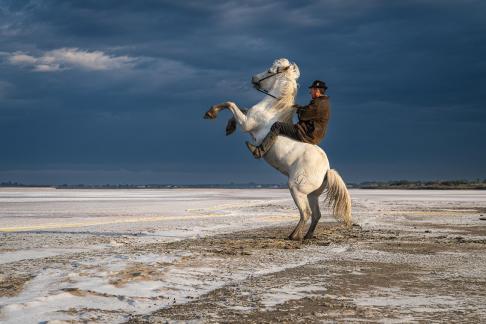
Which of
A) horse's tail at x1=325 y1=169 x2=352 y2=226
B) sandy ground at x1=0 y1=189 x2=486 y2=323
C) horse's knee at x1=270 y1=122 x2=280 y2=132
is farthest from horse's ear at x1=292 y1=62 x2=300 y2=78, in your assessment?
sandy ground at x1=0 y1=189 x2=486 y2=323

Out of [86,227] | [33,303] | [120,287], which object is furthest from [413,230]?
[33,303]

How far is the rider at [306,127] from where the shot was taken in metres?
9.27

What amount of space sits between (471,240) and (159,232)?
18.9ft

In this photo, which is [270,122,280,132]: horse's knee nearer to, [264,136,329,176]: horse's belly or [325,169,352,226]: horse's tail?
[264,136,329,176]: horse's belly

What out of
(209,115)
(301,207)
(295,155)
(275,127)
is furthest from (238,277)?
(209,115)

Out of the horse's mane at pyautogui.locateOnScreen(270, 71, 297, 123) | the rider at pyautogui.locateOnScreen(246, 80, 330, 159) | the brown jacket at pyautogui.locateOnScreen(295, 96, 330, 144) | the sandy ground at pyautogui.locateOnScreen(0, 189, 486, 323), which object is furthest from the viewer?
the horse's mane at pyautogui.locateOnScreen(270, 71, 297, 123)

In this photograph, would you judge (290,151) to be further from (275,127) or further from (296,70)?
(296,70)

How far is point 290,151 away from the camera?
367 inches

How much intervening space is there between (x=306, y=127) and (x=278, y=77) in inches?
39.3

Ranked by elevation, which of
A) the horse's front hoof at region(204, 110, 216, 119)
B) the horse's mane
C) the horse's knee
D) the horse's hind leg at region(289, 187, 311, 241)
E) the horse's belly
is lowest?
the horse's hind leg at region(289, 187, 311, 241)

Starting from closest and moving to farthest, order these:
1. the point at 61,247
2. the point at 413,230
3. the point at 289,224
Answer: the point at 61,247 → the point at 413,230 → the point at 289,224

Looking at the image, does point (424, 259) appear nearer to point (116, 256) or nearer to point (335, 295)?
point (335, 295)

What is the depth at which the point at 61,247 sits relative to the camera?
28.1ft

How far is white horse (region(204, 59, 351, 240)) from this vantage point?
9.28 metres
